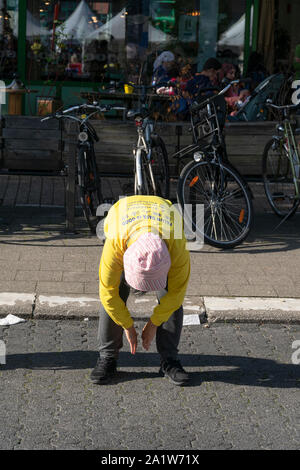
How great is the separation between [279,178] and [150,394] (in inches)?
199

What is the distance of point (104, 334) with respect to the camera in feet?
16.3

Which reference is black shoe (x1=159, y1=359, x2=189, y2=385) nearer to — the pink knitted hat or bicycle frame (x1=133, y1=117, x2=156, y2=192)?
the pink knitted hat

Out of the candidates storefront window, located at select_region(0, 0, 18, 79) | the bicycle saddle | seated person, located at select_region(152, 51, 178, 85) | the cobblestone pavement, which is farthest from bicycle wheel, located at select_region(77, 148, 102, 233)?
storefront window, located at select_region(0, 0, 18, 79)

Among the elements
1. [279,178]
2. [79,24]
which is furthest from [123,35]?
[279,178]

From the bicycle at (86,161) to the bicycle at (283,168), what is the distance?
1938 mm

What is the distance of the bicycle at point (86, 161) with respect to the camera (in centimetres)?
800

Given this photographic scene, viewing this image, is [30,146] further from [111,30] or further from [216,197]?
[111,30]

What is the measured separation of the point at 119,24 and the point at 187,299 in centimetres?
987

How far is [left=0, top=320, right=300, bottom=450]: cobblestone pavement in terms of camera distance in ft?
13.7

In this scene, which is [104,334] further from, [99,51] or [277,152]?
[99,51]

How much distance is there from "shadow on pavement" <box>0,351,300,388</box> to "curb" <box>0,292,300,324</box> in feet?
2.28

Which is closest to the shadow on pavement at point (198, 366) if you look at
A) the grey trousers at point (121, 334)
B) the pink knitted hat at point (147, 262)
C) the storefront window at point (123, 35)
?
the grey trousers at point (121, 334)

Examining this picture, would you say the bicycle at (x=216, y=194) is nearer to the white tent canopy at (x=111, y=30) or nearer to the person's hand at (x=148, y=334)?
the person's hand at (x=148, y=334)
